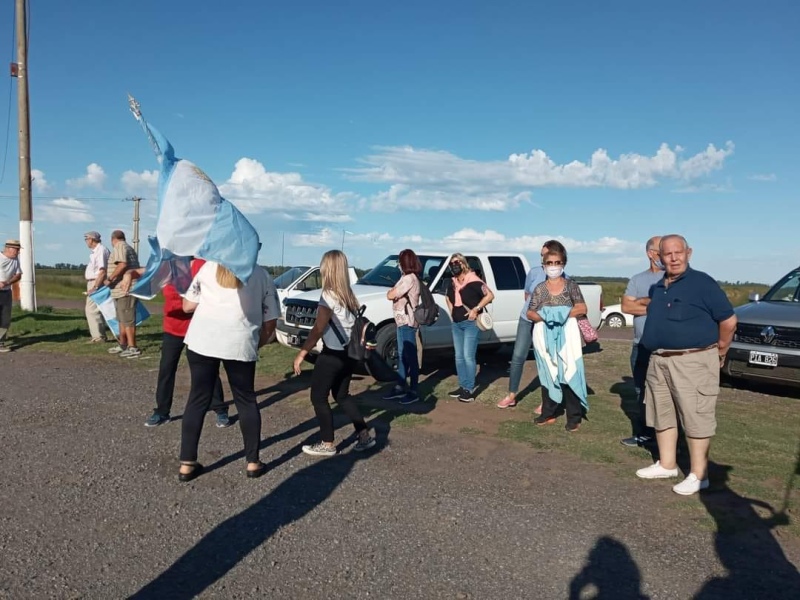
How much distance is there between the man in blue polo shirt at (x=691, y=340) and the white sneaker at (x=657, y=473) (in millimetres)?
272

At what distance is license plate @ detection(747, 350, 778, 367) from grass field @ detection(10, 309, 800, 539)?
51cm

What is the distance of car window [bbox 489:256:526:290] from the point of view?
37.9 feet

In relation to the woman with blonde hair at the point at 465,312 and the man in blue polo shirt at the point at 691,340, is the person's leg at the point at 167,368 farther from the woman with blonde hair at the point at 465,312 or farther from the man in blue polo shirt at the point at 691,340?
the man in blue polo shirt at the point at 691,340

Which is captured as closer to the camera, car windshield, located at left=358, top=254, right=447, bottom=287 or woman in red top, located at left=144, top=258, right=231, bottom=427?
woman in red top, located at left=144, top=258, right=231, bottom=427

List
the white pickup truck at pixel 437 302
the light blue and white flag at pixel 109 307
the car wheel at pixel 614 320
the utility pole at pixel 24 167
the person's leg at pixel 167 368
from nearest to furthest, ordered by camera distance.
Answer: the person's leg at pixel 167 368 < the white pickup truck at pixel 437 302 < the light blue and white flag at pixel 109 307 < the utility pole at pixel 24 167 < the car wheel at pixel 614 320

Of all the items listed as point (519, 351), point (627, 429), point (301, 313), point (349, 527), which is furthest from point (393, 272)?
point (349, 527)

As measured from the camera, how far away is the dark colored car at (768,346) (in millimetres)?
8789

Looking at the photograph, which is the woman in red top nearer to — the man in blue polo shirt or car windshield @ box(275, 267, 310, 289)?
the man in blue polo shirt

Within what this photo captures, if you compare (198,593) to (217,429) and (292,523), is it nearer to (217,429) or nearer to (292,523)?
(292,523)

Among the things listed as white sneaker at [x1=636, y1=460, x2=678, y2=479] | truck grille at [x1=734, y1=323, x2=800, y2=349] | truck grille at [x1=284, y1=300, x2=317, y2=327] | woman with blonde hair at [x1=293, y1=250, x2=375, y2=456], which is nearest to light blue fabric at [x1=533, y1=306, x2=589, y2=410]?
white sneaker at [x1=636, y1=460, x2=678, y2=479]

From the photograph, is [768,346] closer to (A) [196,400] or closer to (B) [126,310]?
(A) [196,400]

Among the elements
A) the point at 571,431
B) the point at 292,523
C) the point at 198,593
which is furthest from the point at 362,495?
the point at 571,431

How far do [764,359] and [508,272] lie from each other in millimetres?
4317

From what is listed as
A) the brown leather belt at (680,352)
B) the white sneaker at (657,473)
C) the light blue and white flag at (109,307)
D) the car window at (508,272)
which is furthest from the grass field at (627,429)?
→ the car window at (508,272)
